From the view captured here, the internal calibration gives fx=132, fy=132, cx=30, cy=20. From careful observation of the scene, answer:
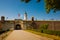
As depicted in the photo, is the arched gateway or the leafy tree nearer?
the leafy tree

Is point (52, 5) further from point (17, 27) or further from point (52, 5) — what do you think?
point (17, 27)

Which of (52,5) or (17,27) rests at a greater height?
(52,5)

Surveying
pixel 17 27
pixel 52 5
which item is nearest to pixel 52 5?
pixel 52 5

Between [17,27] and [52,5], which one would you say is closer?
[52,5]

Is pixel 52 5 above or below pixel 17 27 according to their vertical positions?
above

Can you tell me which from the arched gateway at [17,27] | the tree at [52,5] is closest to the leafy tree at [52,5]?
the tree at [52,5]

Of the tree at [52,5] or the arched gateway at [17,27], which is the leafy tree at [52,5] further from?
the arched gateway at [17,27]

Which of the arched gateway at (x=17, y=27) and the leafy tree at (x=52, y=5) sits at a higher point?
the leafy tree at (x=52, y=5)

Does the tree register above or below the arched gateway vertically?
above

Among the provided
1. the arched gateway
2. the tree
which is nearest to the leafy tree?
the tree

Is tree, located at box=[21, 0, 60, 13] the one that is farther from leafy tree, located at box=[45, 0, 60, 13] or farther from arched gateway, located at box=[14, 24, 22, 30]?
arched gateway, located at box=[14, 24, 22, 30]

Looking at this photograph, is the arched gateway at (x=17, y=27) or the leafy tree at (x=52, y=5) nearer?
the leafy tree at (x=52, y=5)

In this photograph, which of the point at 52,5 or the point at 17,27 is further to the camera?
the point at 17,27

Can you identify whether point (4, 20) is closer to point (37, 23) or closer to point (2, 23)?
point (2, 23)
